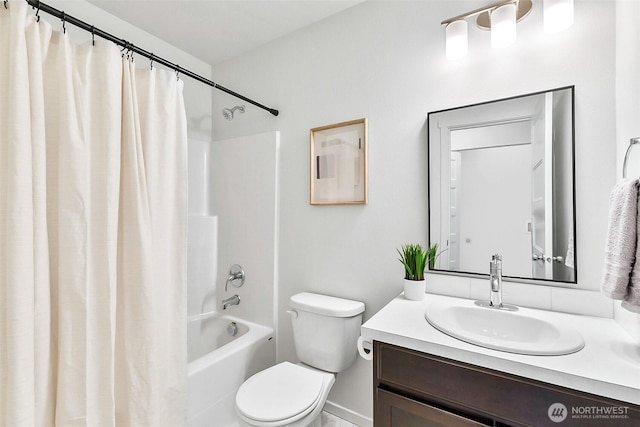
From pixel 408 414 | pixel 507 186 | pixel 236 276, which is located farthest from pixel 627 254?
pixel 236 276

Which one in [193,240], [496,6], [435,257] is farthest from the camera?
[193,240]

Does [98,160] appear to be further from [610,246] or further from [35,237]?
[610,246]

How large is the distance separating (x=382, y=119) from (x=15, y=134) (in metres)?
1.53

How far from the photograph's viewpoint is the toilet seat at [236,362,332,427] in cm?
122

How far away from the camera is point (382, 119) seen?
1656 mm

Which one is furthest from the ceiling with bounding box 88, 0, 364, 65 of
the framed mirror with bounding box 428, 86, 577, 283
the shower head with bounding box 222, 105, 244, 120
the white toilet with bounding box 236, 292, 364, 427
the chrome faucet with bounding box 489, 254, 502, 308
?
the white toilet with bounding box 236, 292, 364, 427

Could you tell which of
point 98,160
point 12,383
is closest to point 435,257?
point 98,160

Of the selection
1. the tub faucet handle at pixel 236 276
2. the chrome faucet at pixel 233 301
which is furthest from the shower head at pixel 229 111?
the chrome faucet at pixel 233 301

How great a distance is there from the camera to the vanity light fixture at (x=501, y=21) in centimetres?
116

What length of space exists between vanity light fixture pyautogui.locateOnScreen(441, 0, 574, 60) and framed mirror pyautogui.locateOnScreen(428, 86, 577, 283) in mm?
252

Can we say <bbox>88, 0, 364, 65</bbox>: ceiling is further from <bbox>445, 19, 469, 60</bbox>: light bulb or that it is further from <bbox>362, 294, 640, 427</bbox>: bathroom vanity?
<bbox>362, 294, 640, 427</bbox>: bathroom vanity

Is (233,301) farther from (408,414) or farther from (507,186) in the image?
(507,186)

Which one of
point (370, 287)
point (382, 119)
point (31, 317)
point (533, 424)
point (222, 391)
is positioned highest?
point (382, 119)

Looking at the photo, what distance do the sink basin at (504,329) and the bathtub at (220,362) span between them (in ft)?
3.80
